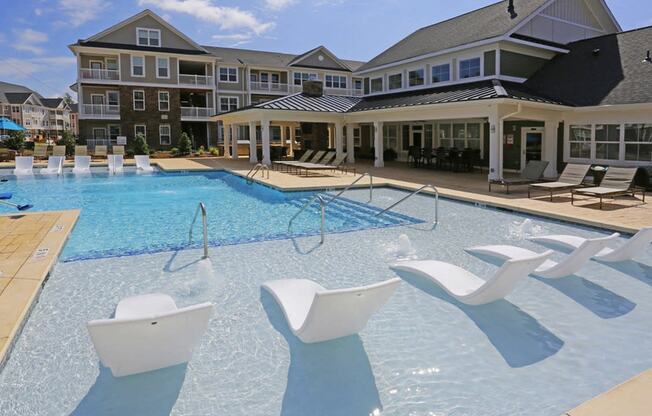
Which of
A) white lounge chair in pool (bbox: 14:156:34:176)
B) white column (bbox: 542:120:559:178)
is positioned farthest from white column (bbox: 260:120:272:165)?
white column (bbox: 542:120:559:178)

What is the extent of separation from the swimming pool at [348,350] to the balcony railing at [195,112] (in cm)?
3042

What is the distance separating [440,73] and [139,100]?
73.2 feet

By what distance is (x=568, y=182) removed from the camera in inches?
514

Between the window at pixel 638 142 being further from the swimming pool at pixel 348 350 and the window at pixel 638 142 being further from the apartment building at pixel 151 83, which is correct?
the apartment building at pixel 151 83

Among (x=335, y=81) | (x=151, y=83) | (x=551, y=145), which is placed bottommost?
(x=551, y=145)

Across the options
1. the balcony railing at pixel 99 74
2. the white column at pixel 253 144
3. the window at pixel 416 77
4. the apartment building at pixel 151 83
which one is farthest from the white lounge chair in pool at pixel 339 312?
the balcony railing at pixel 99 74

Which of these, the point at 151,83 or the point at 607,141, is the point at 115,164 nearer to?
the point at 151,83

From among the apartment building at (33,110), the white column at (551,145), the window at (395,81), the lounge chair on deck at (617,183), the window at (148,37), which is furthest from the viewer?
the apartment building at (33,110)

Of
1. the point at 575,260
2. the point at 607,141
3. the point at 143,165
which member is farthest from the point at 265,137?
the point at 575,260

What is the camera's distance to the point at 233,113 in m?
24.7

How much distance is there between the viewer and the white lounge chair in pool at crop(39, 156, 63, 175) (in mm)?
20562

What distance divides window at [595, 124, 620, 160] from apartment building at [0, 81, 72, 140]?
69.9m

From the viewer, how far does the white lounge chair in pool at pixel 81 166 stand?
21209mm

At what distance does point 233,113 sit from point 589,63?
630 inches
